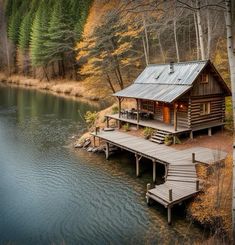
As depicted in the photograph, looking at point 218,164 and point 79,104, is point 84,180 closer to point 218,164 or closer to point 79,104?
point 218,164

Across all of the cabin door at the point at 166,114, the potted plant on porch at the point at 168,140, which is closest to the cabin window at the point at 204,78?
the cabin door at the point at 166,114

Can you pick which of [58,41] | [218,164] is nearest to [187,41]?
[58,41]

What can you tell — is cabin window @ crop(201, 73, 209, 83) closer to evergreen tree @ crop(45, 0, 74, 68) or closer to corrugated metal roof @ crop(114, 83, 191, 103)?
corrugated metal roof @ crop(114, 83, 191, 103)

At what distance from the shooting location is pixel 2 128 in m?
34.6

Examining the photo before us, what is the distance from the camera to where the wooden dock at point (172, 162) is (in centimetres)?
1517

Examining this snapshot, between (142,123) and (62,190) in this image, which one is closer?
(62,190)

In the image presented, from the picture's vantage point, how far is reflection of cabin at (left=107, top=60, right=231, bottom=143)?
76.1 ft

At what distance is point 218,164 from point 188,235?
207 inches

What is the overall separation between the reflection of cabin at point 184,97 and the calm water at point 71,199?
15.0 ft

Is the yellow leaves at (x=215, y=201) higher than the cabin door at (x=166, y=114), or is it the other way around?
the cabin door at (x=166, y=114)

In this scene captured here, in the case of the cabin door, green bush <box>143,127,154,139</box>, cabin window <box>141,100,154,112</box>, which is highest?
cabin window <box>141,100,154,112</box>

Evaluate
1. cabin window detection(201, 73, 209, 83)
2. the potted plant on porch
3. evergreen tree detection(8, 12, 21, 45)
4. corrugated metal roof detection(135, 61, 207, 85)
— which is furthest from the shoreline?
the potted plant on porch

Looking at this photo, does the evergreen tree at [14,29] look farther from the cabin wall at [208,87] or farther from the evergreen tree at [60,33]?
the cabin wall at [208,87]

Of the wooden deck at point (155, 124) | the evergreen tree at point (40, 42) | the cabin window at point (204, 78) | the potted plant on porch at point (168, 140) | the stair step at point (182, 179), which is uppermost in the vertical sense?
the evergreen tree at point (40, 42)
